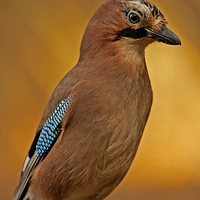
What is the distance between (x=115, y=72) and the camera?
1.96 metres

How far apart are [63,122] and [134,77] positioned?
400 mm

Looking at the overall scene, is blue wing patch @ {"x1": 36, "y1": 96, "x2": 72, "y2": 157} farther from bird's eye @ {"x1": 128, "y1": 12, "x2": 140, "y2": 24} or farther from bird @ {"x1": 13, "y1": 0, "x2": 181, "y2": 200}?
bird's eye @ {"x1": 128, "y1": 12, "x2": 140, "y2": 24}

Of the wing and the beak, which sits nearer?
the beak

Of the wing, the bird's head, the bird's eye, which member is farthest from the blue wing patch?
the bird's eye

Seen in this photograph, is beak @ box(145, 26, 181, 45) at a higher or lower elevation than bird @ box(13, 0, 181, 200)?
higher

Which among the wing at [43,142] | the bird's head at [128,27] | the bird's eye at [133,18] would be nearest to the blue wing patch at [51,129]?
the wing at [43,142]

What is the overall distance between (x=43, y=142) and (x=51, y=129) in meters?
0.09

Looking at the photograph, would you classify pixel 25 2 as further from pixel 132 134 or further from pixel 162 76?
pixel 132 134

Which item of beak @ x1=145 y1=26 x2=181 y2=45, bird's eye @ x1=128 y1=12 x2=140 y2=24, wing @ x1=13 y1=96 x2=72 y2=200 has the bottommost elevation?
wing @ x1=13 y1=96 x2=72 y2=200

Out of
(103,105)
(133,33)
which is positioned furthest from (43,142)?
(133,33)

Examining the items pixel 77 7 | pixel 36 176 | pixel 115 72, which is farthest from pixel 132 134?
pixel 77 7

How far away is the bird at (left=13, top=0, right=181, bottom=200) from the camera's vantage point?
6.27 ft

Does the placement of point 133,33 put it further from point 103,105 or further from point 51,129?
point 51,129

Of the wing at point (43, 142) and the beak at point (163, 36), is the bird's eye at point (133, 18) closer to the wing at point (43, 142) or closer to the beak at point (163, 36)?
the beak at point (163, 36)
